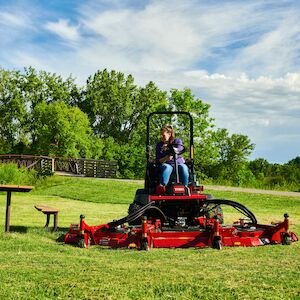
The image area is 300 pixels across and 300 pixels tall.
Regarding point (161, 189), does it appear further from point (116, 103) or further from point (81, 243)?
point (116, 103)

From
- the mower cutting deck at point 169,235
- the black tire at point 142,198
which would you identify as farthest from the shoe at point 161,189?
the mower cutting deck at point 169,235

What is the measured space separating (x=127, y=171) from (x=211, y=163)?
7.25 m

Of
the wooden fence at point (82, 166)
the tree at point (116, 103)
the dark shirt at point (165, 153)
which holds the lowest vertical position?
the dark shirt at point (165, 153)

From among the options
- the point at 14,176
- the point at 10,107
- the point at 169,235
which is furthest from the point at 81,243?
the point at 10,107

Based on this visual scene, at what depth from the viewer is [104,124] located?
59812 mm

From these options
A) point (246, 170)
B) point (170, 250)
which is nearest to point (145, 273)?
point (170, 250)

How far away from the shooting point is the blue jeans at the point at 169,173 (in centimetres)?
919

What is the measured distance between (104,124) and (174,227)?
168 feet

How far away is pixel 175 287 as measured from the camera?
5.08 meters

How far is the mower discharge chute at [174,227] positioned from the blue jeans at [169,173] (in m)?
0.10

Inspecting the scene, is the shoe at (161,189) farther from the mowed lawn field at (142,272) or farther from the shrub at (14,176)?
the shrub at (14,176)

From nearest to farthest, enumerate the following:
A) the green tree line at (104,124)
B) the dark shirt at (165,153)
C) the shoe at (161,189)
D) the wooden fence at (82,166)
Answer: the shoe at (161,189)
the dark shirt at (165,153)
the wooden fence at (82,166)
the green tree line at (104,124)

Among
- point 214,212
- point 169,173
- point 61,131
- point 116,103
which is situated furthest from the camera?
point 116,103

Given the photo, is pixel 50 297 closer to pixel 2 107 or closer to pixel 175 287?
pixel 175 287
